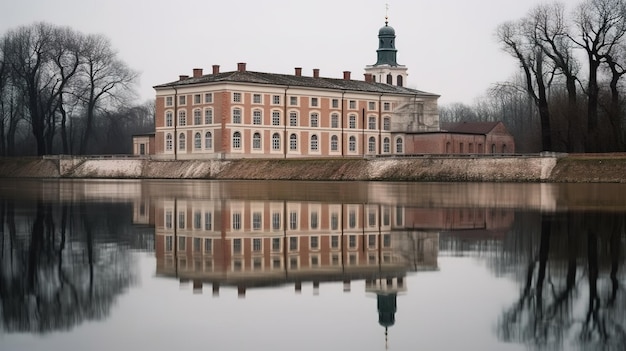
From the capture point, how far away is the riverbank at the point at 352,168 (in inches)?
2350

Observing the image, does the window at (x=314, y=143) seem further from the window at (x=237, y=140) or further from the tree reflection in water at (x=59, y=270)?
the tree reflection in water at (x=59, y=270)

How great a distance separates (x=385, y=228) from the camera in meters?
22.4

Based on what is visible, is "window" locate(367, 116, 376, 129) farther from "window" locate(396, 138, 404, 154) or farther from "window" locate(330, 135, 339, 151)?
"window" locate(330, 135, 339, 151)

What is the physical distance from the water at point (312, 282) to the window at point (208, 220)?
98 mm

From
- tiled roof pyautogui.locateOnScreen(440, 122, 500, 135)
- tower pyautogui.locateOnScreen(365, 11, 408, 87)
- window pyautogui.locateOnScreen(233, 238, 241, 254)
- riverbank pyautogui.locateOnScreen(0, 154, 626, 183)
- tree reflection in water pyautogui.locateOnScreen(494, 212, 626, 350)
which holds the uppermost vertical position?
tower pyautogui.locateOnScreen(365, 11, 408, 87)

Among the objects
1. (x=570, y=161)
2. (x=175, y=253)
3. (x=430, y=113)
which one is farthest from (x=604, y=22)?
(x=175, y=253)

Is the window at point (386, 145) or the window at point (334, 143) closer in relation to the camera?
the window at point (334, 143)

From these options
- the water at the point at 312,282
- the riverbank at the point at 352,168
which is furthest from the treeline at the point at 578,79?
the water at the point at 312,282

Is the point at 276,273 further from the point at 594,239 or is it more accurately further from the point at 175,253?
the point at 594,239

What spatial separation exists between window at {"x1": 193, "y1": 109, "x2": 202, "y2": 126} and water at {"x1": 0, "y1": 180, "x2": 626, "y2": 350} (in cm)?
6269

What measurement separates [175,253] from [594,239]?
26.8ft

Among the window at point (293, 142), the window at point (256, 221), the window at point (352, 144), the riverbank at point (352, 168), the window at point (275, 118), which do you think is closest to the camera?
the window at point (256, 221)

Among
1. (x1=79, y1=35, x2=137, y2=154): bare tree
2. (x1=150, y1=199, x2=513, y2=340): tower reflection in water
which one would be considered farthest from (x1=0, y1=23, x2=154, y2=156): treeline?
(x1=150, y1=199, x2=513, y2=340): tower reflection in water

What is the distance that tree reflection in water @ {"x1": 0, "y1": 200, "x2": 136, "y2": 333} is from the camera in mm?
11609
